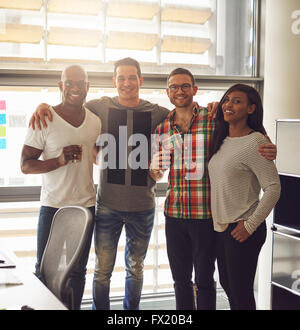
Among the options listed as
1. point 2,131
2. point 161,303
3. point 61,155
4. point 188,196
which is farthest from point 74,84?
point 161,303

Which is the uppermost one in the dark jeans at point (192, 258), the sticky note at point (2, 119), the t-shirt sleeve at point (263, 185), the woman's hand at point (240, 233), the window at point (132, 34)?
the window at point (132, 34)

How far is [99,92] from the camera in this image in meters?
3.39

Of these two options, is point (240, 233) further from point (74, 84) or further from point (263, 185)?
point (74, 84)

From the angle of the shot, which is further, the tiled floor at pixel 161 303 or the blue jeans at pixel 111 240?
the tiled floor at pixel 161 303

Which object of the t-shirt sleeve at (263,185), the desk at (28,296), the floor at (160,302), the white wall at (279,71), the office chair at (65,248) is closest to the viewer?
the desk at (28,296)

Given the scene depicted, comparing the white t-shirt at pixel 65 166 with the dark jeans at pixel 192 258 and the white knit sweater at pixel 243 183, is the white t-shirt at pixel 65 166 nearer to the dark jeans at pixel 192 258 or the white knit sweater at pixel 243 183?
the dark jeans at pixel 192 258

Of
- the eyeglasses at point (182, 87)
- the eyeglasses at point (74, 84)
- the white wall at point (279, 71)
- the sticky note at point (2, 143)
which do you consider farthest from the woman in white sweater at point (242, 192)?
the sticky note at point (2, 143)

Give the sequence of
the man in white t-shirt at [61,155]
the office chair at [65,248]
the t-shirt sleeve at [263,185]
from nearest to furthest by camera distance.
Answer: the office chair at [65,248], the t-shirt sleeve at [263,185], the man in white t-shirt at [61,155]

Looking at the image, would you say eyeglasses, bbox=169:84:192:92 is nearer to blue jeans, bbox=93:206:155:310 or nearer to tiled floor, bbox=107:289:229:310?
blue jeans, bbox=93:206:155:310

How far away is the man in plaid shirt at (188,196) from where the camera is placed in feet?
7.58

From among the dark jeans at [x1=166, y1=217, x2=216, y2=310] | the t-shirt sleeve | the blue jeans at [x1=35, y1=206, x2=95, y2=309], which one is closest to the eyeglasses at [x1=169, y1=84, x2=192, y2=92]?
the t-shirt sleeve

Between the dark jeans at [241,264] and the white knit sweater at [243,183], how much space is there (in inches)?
2.9
